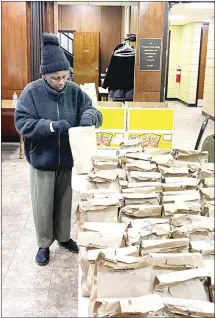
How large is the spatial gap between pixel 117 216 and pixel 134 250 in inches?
15.4

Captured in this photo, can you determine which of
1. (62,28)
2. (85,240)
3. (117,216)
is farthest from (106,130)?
(62,28)

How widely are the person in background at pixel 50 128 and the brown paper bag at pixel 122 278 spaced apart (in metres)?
1.19

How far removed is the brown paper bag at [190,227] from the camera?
1.31m

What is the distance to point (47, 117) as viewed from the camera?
2264mm

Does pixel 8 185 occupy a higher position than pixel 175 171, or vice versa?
pixel 175 171

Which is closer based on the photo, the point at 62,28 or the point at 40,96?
the point at 40,96

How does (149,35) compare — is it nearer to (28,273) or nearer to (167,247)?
(28,273)

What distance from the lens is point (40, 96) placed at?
225cm

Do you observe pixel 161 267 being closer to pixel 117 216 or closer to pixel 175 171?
pixel 117 216

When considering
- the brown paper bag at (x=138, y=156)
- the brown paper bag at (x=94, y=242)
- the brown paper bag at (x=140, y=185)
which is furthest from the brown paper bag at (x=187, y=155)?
the brown paper bag at (x=94, y=242)

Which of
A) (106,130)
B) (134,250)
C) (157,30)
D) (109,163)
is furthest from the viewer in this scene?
(157,30)

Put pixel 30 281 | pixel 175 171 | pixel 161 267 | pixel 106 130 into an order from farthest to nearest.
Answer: pixel 106 130
pixel 30 281
pixel 175 171
pixel 161 267

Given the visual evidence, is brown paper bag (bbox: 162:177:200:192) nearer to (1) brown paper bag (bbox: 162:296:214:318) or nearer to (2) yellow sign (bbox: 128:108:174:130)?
(1) brown paper bag (bbox: 162:296:214:318)

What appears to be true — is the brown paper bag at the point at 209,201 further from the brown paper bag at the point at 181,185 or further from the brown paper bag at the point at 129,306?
the brown paper bag at the point at 129,306
